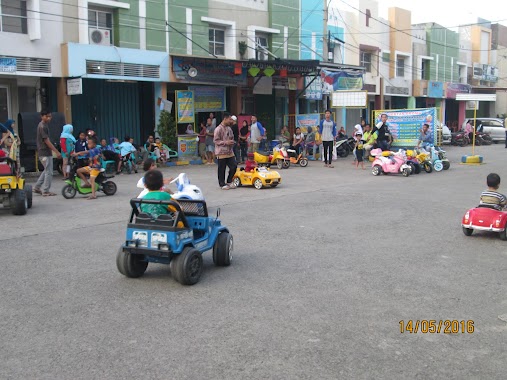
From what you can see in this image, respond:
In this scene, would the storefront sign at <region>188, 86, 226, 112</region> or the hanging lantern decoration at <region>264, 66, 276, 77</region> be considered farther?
the storefront sign at <region>188, 86, 226, 112</region>

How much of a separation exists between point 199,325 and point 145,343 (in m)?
0.54

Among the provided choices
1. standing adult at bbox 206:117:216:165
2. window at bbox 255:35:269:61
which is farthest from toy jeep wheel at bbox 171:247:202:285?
window at bbox 255:35:269:61

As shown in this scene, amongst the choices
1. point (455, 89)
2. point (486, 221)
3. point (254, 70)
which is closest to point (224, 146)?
point (486, 221)

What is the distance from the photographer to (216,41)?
23562mm

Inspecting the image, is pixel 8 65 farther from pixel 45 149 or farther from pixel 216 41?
pixel 216 41

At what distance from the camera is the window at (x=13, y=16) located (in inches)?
681

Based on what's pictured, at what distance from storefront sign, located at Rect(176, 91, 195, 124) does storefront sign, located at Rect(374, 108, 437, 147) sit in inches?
285

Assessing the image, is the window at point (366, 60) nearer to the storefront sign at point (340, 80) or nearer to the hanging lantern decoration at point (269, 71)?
the storefront sign at point (340, 80)

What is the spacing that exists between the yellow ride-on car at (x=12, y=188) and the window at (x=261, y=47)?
15707 mm

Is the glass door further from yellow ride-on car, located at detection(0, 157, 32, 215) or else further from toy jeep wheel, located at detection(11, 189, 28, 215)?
toy jeep wheel, located at detection(11, 189, 28, 215)

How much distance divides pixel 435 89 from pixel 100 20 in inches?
1045

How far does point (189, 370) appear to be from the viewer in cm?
387

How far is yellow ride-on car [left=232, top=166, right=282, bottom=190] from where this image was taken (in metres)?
13.8

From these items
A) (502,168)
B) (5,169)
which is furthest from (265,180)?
(502,168)
